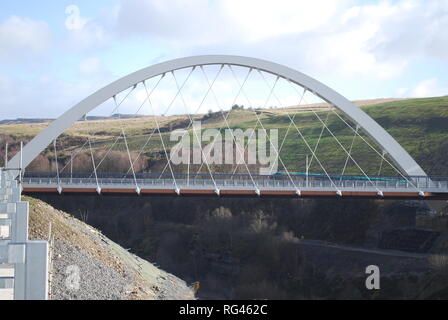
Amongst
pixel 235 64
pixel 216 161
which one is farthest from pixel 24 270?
pixel 216 161

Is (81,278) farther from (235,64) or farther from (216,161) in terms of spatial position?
(216,161)

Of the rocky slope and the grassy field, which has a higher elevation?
the grassy field

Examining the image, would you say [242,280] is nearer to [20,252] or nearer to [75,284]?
[75,284]

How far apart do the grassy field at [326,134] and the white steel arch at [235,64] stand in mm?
15041

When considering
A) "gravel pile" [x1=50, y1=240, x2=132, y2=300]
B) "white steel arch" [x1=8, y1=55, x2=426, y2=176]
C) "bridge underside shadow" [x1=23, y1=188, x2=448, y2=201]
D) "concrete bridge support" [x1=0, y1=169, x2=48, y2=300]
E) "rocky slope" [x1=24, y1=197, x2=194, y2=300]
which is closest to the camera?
"concrete bridge support" [x1=0, y1=169, x2=48, y2=300]

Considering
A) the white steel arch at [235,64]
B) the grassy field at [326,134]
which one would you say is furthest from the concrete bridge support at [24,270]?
the grassy field at [326,134]

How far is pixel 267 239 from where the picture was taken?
187 feet

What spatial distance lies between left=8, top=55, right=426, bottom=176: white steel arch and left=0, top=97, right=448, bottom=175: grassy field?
49.3 ft

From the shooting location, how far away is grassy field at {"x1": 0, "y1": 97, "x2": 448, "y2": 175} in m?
85.2

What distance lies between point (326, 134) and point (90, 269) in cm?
7052

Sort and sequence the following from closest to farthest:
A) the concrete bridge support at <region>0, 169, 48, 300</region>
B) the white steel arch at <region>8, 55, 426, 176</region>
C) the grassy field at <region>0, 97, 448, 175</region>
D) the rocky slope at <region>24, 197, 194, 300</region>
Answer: the concrete bridge support at <region>0, 169, 48, 300</region> → the rocky slope at <region>24, 197, 194, 300</region> → the white steel arch at <region>8, 55, 426, 176</region> → the grassy field at <region>0, 97, 448, 175</region>

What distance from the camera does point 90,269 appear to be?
35.5m

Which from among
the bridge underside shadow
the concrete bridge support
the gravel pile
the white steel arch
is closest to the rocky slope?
the gravel pile

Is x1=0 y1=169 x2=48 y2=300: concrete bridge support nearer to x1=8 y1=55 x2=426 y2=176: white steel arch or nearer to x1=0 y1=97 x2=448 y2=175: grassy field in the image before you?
x1=8 y1=55 x2=426 y2=176: white steel arch
